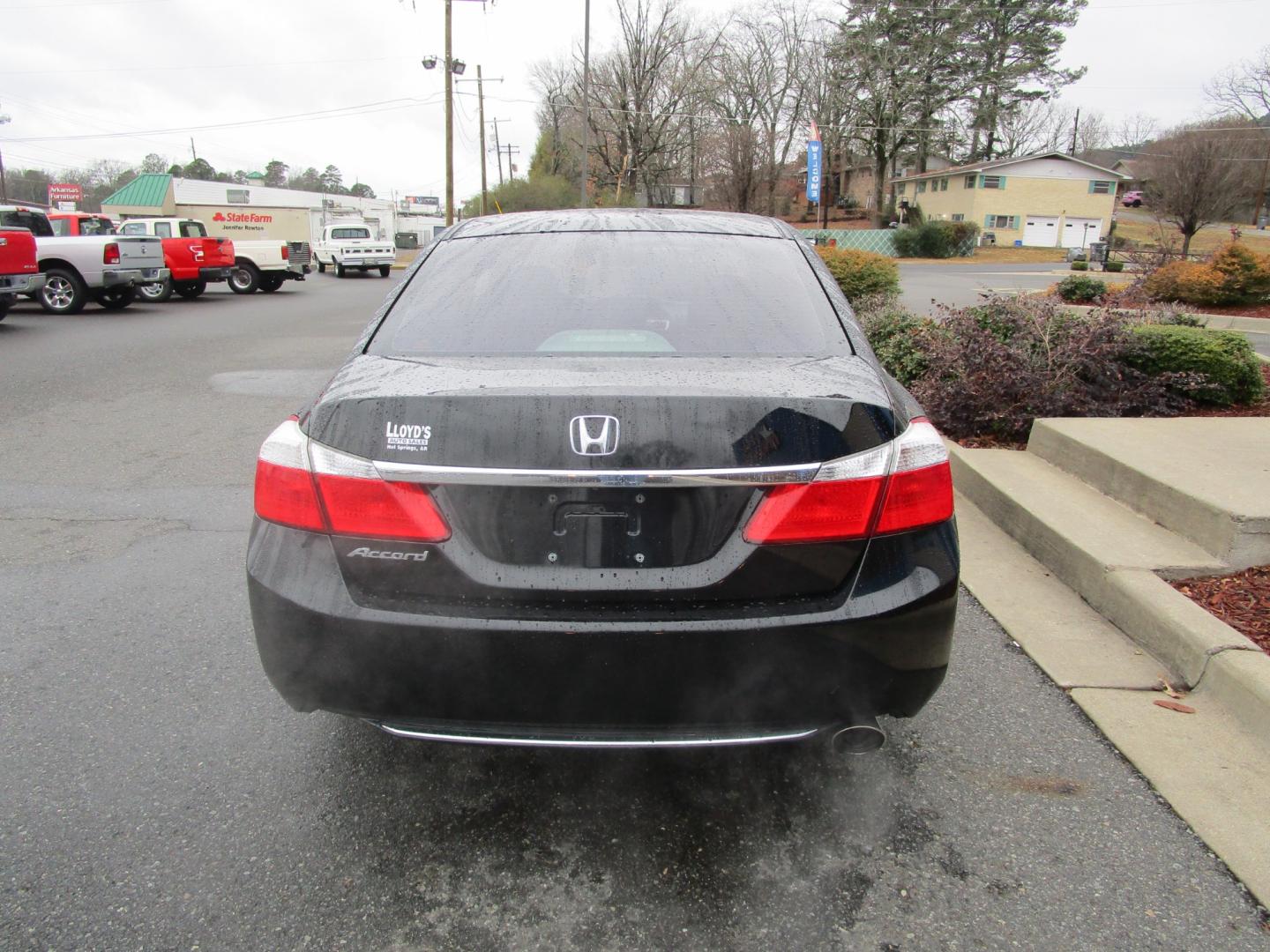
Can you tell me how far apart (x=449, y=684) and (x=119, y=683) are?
1777mm

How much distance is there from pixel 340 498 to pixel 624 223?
1.60 meters

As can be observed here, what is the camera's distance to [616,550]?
1.92 m

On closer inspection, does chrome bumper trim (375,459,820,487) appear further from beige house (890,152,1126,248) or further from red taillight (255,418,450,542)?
beige house (890,152,1126,248)

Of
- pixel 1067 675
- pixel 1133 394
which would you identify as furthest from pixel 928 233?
pixel 1067 675

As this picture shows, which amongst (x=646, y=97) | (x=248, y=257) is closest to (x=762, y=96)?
(x=646, y=97)

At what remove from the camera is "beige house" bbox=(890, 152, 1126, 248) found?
54469 mm

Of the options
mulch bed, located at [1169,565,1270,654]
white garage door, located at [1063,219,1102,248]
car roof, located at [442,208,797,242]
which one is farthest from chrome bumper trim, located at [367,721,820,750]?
white garage door, located at [1063,219,1102,248]

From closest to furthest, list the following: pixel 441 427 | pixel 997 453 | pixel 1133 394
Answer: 1. pixel 441 427
2. pixel 997 453
3. pixel 1133 394

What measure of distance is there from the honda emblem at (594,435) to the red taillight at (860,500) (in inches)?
14.5

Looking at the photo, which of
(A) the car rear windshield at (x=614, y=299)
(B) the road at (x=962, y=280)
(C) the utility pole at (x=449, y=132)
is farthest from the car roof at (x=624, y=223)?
(C) the utility pole at (x=449, y=132)

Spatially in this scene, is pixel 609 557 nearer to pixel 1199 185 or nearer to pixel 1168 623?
pixel 1168 623

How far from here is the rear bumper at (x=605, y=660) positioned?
191 centimetres

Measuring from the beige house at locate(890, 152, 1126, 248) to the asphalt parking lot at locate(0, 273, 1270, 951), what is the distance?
193 ft

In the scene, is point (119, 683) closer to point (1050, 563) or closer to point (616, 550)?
point (616, 550)
